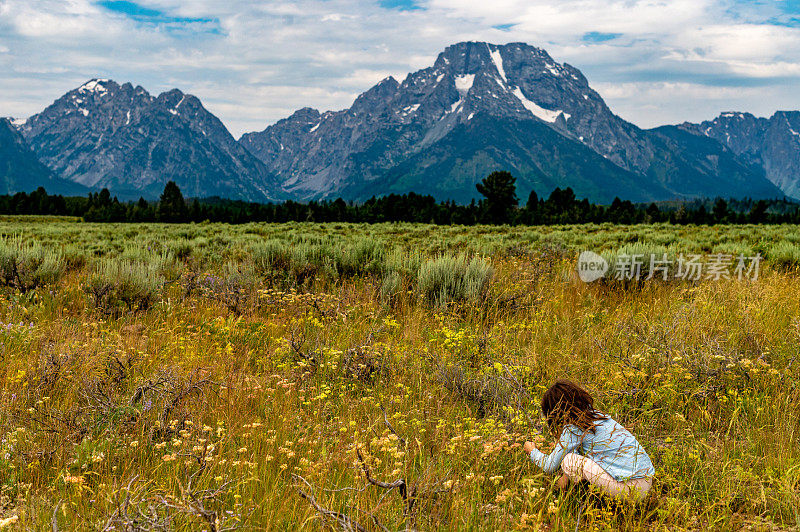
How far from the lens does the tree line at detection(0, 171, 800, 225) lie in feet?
252

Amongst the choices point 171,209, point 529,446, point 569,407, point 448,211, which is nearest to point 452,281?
point 569,407

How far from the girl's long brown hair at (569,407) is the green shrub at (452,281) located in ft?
12.0

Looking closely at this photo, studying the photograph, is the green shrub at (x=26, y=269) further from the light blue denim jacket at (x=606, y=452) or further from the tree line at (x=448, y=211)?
the tree line at (x=448, y=211)

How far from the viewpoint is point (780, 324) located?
590 centimetres

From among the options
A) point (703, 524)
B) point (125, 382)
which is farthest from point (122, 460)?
point (703, 524)

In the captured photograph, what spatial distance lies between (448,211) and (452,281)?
82100 mm

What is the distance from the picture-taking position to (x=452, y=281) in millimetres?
7520

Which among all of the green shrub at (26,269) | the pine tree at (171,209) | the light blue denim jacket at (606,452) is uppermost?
the pine tree at (171,209)

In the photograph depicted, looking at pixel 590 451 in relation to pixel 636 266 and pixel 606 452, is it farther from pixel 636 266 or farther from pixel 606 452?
pixel 636 266

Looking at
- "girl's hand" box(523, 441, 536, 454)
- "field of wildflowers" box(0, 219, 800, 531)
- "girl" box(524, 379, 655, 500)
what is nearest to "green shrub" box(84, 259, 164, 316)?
"field of wildflowers" box(0, 219, 800, 531)

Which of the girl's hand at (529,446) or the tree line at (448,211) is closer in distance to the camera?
the girl's hand at (529,446)

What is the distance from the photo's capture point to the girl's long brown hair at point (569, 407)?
325 cm

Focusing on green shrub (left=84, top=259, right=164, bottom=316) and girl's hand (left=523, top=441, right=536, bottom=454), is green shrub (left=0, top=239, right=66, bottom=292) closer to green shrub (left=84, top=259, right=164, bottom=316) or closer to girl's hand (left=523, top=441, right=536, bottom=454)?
green shrub (left=84, top=259, right=164, bottom=316)

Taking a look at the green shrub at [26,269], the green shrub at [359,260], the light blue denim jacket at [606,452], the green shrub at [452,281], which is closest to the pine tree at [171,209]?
the green shrub at [26,269]
